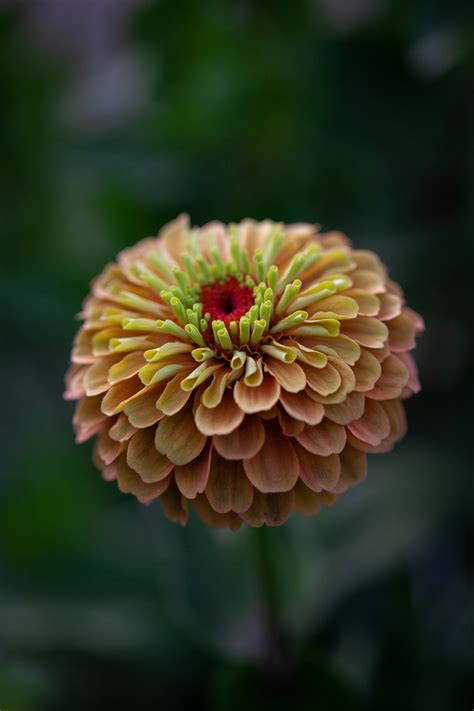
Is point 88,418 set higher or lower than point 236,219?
lower

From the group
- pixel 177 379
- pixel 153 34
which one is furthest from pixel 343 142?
pixel 177 379

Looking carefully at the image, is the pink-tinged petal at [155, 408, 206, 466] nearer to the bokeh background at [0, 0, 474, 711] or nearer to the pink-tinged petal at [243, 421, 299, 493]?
the pink-tinged petal at [243, 421, 299, 493]

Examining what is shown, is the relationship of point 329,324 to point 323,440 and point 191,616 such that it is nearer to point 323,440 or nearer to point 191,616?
point 323,440

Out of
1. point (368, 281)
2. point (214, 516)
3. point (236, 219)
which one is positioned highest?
point (236, 219)

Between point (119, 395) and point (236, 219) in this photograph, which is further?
point (236, 219)

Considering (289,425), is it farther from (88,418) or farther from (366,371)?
(88,418)

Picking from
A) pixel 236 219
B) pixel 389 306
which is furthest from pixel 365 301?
pixel 236 219

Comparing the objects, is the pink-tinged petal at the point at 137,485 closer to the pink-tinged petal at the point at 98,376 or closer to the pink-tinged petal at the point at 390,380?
the pink-tinged petal at the point at 98,376
